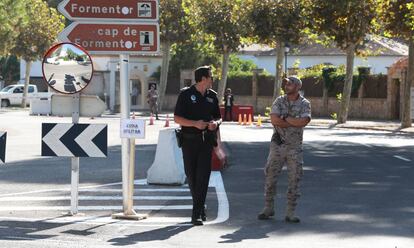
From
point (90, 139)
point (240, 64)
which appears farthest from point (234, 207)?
point (240, 64)

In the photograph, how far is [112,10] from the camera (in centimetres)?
1105

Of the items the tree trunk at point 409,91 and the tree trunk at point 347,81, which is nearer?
the tree trunk at point 409,91

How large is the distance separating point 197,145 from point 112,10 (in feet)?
7.03

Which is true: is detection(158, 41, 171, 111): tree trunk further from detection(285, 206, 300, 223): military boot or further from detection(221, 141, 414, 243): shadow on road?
detection(285, 206, 300, 223): military boot

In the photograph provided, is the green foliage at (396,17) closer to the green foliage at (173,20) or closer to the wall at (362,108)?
the wall at (362,108)

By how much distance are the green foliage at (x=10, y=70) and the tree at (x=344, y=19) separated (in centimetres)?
4977

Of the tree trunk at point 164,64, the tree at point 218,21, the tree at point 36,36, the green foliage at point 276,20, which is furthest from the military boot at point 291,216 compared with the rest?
the tree at point 36,36

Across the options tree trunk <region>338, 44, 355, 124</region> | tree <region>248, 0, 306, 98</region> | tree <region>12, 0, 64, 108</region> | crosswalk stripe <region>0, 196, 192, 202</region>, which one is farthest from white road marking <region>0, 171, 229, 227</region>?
tree <region>12, 0, 64, 108</region>

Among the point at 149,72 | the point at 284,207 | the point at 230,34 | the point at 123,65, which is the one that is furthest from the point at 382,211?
the point at 149,72

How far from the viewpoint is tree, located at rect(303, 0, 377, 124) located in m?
35.8

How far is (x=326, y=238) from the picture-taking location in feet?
31.8

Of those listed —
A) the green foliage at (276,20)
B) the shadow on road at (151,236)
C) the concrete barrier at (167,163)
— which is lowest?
the shadow on road at (151,236)

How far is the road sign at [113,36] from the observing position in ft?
36.1

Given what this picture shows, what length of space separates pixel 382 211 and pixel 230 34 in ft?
134
